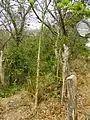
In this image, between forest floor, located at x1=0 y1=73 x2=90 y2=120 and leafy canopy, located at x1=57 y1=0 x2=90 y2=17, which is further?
leafy canopy, located at x1=57 y1=0 x2=90 y2=17

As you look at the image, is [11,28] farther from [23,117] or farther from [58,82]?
[23,117]

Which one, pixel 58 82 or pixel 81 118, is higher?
pixel 58 82

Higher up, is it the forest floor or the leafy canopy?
the leafy canopy

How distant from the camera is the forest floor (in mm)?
8328

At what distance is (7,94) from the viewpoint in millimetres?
12047

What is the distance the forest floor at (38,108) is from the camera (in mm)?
8328

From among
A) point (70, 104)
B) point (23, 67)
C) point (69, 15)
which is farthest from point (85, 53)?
point (70, 104)

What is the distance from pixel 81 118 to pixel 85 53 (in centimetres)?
885

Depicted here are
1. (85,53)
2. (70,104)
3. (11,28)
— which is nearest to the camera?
(70,104)

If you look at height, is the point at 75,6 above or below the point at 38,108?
above

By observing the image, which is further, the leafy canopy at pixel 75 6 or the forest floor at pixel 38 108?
the leafy canopy at pixel 75 6

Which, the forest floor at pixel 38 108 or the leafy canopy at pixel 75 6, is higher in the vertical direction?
the leafy canopy at pixel 75 6

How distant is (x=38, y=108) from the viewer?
8938mm

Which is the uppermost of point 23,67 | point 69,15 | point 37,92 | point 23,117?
point 69,15
